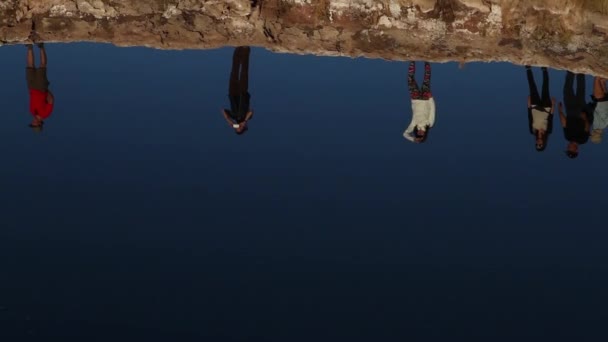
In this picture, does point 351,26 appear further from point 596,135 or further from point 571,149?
point 596,135

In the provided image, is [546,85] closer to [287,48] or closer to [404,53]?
[404,53]

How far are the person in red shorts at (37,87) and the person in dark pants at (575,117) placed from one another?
23.4ft

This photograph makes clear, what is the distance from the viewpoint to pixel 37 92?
11789 millimetres

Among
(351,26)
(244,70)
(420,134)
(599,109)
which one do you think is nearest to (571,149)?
(599,109)

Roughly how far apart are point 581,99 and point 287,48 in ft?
12.3

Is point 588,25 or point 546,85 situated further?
Answer: point 546,85

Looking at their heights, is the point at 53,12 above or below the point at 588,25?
above

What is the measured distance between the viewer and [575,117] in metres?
10.4

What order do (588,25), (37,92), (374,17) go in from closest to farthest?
(588,25), (374,17), (37,92)

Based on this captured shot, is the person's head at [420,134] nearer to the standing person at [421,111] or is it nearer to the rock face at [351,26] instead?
the standing person at [421,111]

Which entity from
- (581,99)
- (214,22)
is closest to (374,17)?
(214,22)

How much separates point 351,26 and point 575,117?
3.05 metres

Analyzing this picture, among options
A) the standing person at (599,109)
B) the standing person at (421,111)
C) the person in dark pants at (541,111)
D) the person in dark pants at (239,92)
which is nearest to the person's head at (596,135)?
the standing person at (599,109)

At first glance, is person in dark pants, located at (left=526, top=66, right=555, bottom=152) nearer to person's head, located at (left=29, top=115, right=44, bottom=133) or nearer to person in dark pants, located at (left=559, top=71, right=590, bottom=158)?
person in dark pants, located at (left=559, top=71, right=590, bottom=158)
